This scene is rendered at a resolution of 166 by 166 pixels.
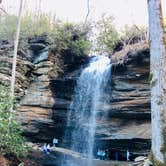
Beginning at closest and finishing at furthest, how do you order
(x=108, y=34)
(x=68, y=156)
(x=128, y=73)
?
(x=68, y=156) → (x=128, y=73) → (x=108, y=34)

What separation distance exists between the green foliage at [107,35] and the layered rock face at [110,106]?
2705mm

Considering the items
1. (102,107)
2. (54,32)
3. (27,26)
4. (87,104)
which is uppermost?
(27,26)

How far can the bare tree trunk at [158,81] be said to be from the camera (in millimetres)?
5879

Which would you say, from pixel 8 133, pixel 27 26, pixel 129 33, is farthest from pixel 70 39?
pixel 8 133

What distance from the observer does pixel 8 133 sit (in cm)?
1008

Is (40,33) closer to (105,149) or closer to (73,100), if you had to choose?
(73,100)

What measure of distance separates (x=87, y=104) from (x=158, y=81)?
43.3 ft

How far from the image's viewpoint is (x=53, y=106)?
19000mm

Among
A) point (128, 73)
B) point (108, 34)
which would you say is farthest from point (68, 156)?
point (108, 34)

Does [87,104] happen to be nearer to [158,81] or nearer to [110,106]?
[110,106]

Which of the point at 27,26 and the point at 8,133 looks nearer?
the point at 8,133

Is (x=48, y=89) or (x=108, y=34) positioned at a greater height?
(x=108, y=34)

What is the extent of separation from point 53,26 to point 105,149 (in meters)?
9.39

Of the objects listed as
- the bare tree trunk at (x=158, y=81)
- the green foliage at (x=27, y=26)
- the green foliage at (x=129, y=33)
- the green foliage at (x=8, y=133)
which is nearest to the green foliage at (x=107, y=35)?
the green foliage at (x=129, y=33)
